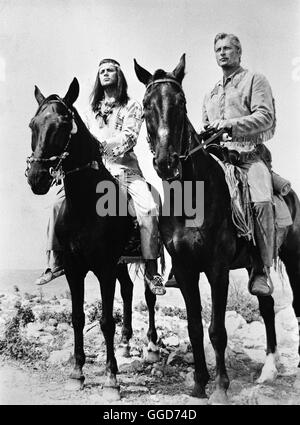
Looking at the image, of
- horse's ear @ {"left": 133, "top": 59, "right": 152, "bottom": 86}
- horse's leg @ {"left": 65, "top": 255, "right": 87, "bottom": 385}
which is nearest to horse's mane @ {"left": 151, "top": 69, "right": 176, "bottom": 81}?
horse's ear @ {"left": 133, "top": 59, "right": 152, "bottom": 86}

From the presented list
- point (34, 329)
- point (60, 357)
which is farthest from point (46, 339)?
point (60, 357)

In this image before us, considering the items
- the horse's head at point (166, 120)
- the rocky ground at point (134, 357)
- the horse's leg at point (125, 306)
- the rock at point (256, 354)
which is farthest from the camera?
the horse's leg at point (125, 306)

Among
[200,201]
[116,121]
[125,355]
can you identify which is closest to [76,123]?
[116,121]

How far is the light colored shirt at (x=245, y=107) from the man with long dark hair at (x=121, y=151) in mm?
886

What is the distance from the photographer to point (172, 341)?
689 centimetres

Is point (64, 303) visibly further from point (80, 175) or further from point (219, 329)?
point (219, 329)

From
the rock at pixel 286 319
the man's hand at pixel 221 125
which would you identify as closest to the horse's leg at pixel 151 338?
the rock at pixel 286 319

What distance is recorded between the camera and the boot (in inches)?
207

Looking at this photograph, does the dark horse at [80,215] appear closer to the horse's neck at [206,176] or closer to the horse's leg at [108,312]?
the horse's leg at [108,312]

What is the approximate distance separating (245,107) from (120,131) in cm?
139

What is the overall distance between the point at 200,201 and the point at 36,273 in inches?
148

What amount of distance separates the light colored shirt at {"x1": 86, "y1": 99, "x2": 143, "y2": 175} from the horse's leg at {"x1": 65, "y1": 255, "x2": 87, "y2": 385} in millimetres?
1216

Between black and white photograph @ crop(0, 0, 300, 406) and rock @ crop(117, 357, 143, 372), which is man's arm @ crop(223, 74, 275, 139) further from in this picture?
rock @ crop(117, 357, 143, 372)

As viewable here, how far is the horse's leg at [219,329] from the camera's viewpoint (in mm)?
4719
